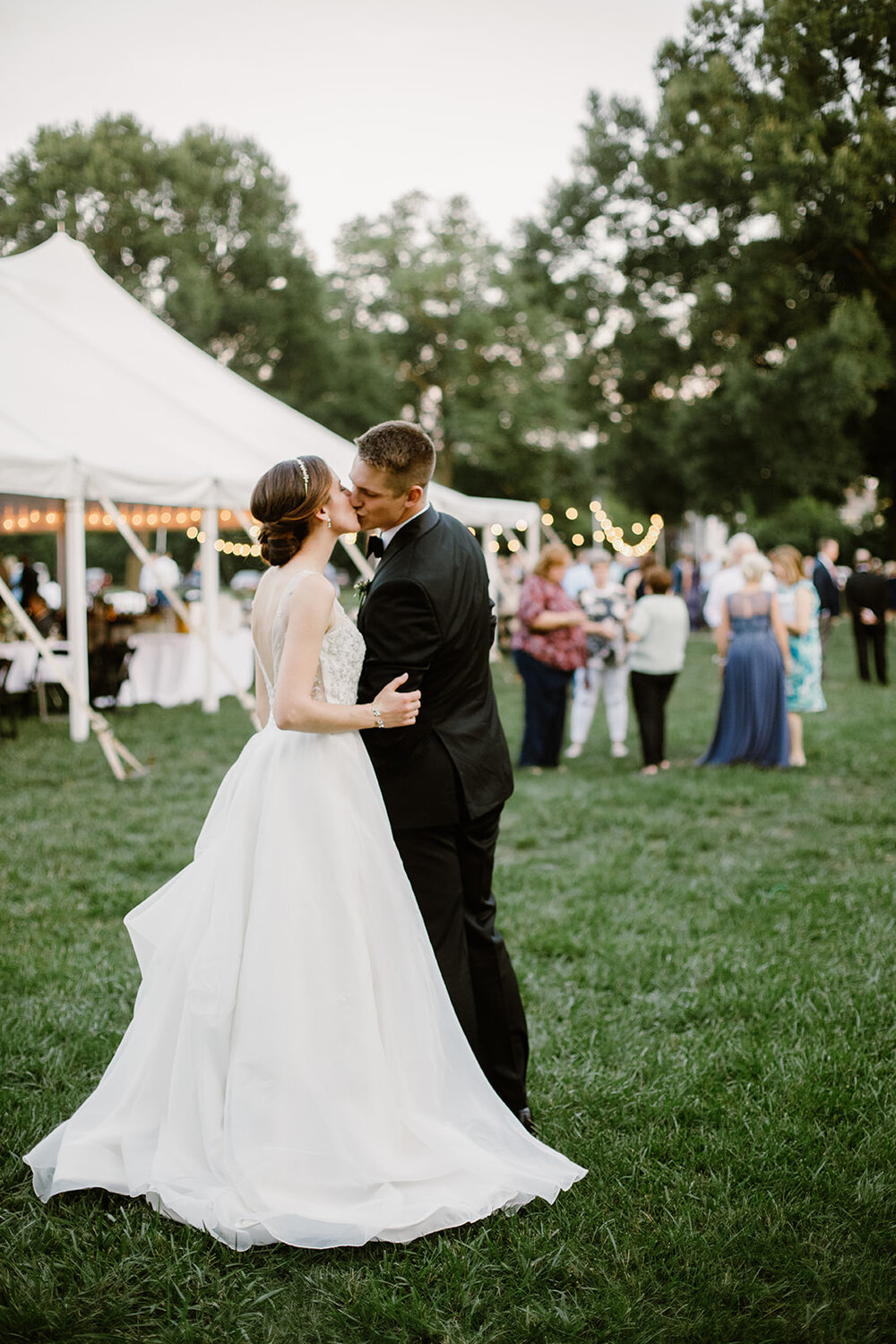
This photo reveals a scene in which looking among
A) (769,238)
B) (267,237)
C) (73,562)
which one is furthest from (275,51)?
(267,237)

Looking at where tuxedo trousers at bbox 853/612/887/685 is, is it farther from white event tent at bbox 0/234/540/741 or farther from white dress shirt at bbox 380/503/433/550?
white dress shirt at bbox 380/503/433/550

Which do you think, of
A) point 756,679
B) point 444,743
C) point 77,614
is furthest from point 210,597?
point 444,743

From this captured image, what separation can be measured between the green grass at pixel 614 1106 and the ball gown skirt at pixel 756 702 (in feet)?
6.50

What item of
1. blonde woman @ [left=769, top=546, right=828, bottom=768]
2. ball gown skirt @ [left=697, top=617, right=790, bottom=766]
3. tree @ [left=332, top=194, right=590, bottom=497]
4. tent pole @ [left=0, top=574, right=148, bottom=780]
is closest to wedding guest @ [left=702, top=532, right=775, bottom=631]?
blonde woman @ [left=769, top=546, right=828, bottom=768]

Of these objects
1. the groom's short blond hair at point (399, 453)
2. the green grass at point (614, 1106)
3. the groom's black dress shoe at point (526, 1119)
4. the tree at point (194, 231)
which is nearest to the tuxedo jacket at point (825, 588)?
the green grass at point (614, 1106)

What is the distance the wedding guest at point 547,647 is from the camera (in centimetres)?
884

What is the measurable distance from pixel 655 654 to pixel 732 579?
482 centimetres

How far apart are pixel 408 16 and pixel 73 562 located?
6.40 m

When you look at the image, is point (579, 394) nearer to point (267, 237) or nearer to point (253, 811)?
point (267, 237)

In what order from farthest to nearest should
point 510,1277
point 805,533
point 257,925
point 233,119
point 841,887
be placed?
point 805,533, point 233,119, point 841,887, point 257,925, point 510,1277

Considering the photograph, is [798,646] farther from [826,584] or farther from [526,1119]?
[826,584]

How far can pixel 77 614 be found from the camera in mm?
10484

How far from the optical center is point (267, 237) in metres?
32.2

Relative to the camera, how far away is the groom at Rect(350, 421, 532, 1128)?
2.69 metres
